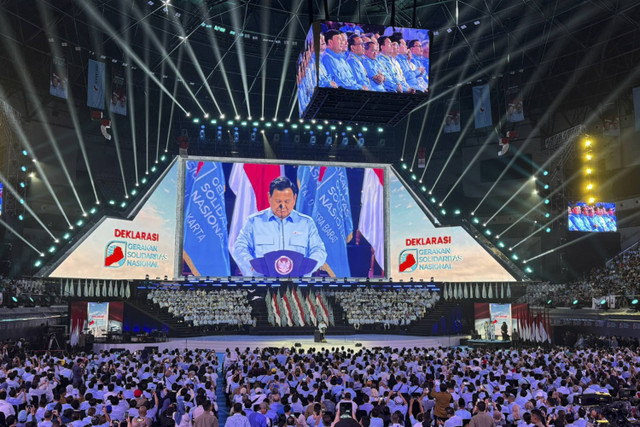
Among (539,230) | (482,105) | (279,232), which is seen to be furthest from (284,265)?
(539,230)

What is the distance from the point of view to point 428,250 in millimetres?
43594

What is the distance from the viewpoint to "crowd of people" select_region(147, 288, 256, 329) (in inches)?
1487

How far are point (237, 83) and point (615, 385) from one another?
36350 mm

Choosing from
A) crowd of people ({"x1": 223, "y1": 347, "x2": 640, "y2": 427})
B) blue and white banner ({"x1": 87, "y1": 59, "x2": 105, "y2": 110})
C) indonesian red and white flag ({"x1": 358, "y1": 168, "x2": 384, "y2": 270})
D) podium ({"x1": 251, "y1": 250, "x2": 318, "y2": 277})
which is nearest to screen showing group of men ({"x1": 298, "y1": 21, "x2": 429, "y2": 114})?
crowd of people ({"x1": 223, "y1": 347, "x2": 640, "y2": 427})

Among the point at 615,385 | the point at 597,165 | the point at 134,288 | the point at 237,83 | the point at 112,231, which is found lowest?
the point at 615,385

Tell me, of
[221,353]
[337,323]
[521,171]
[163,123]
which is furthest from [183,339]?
[521,171]

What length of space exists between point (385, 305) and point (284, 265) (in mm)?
7937

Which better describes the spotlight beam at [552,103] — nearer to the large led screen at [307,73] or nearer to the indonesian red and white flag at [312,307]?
the indonesian red and white flag at [312,307]

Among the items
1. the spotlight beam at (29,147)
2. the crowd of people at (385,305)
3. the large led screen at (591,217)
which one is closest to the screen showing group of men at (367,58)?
the crowd of people at (385,305)

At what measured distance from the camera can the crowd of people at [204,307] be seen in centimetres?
3778

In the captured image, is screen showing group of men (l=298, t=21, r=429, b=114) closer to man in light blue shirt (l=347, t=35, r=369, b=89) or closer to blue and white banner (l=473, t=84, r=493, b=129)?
man in light blue shirt (l=347, t=35, r=369, b=89)

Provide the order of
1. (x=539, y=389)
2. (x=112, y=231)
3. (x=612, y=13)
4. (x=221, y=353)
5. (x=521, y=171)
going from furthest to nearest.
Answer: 1. (x=521, y=171)
2. (x=112, y=231)
3. (x=612, y=13)
4. (x=221, y=353)
5. (x=539, y=389)

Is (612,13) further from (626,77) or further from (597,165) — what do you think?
(597,165)

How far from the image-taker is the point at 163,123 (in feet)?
152
